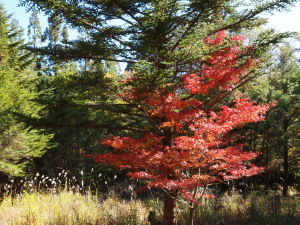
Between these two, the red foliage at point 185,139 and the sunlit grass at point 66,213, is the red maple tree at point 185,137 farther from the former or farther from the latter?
the sunlit grass at point 66,213

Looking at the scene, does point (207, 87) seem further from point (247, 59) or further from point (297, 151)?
point (297, 151)

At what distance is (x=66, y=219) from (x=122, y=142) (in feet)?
7.79

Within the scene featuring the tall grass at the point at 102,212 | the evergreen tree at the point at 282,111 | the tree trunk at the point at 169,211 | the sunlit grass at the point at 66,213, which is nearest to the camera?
the tree trunk at the point at 169,211

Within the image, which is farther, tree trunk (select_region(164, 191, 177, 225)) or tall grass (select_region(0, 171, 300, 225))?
tall grass (select_region(0, 171, 300, 225))

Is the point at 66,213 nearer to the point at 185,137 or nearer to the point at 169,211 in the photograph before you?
the point at 169,211

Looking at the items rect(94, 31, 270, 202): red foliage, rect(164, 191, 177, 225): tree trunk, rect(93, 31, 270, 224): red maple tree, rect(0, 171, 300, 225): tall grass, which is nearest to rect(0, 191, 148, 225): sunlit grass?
rect(0, 171, 300, 225): tall grass

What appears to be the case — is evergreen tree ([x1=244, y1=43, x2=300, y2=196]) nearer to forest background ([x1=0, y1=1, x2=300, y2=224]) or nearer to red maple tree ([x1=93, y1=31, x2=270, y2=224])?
forest background ([x1=0, y1=1, x2=300, y2=224])

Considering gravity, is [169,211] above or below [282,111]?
below

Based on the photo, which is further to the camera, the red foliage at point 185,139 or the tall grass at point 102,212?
the tall grass at point 102,212

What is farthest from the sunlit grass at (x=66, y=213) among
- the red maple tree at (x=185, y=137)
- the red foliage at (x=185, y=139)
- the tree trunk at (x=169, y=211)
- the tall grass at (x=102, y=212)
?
the red foliage at (x=185, y=139)

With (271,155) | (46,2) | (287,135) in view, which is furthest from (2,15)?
(271,155)

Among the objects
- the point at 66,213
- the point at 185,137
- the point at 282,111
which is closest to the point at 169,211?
the point at 185,137

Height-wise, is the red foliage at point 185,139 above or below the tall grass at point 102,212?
above

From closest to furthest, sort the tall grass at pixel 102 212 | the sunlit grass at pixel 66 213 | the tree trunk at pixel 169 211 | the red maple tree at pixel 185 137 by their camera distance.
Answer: the red maple tree at pixel 185 137, the tree trunk at pixel 169 211, the sunlit grass at pixel 66 213, the tall grass at pixel 102 212
